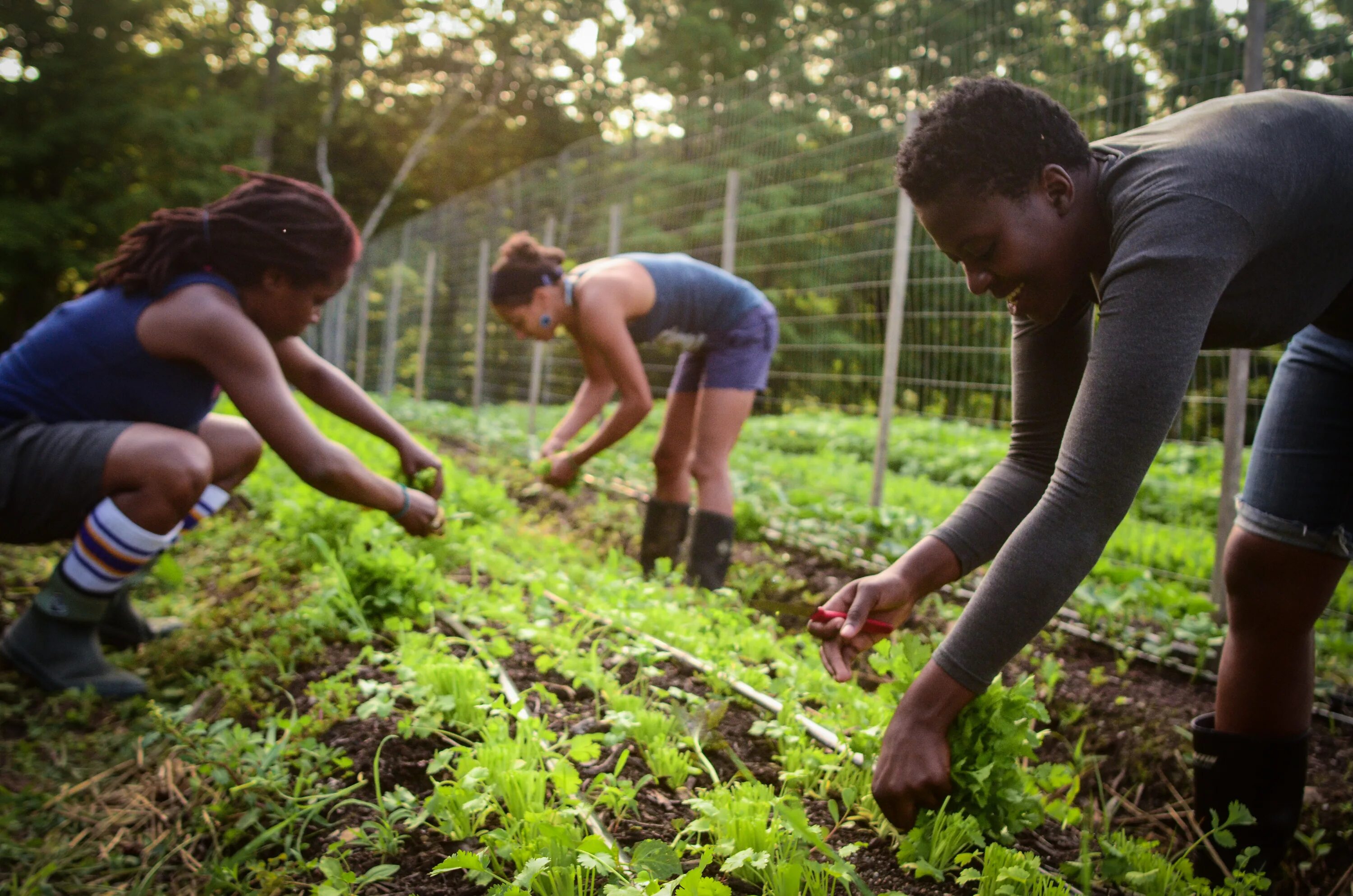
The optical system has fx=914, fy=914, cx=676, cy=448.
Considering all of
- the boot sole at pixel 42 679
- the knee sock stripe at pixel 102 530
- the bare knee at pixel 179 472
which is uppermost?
the bare knee at pixel 179 472

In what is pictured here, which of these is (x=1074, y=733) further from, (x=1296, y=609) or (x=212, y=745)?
(x=212, y=745)

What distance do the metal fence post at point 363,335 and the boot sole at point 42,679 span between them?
43.6 ft

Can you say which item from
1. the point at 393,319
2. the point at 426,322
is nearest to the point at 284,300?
the point at 426,322

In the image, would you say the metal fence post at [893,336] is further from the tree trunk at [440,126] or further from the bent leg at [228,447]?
the tree trunk at [440,126]

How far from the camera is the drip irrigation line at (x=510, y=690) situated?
1.46 metres

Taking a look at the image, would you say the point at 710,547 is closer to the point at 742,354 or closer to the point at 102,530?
the point at 742,354

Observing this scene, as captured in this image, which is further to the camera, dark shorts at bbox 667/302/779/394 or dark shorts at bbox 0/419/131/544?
dark shorts at bbox 667/302/779/394

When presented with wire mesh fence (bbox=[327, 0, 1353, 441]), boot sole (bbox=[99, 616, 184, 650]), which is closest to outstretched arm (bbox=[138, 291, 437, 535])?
boot sole (bbox=[99, 616, 184, 650])

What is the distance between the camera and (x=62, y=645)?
2.67m

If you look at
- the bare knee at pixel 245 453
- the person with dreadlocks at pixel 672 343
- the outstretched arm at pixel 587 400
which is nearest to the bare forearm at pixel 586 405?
the outstretched arm at pixel 587 400

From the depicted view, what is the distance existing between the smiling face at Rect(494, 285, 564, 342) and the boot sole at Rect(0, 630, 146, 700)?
72.0 inches

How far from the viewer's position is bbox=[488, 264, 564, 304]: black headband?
3658 mm

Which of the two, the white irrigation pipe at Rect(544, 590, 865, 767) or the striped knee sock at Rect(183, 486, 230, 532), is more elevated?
A: the striped knee sock at Rect(183, 486, 230, 532)

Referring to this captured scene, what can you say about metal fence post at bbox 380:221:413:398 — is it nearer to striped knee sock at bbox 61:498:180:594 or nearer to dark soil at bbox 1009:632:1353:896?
striped knee sock at bbox 61:498:180:594
